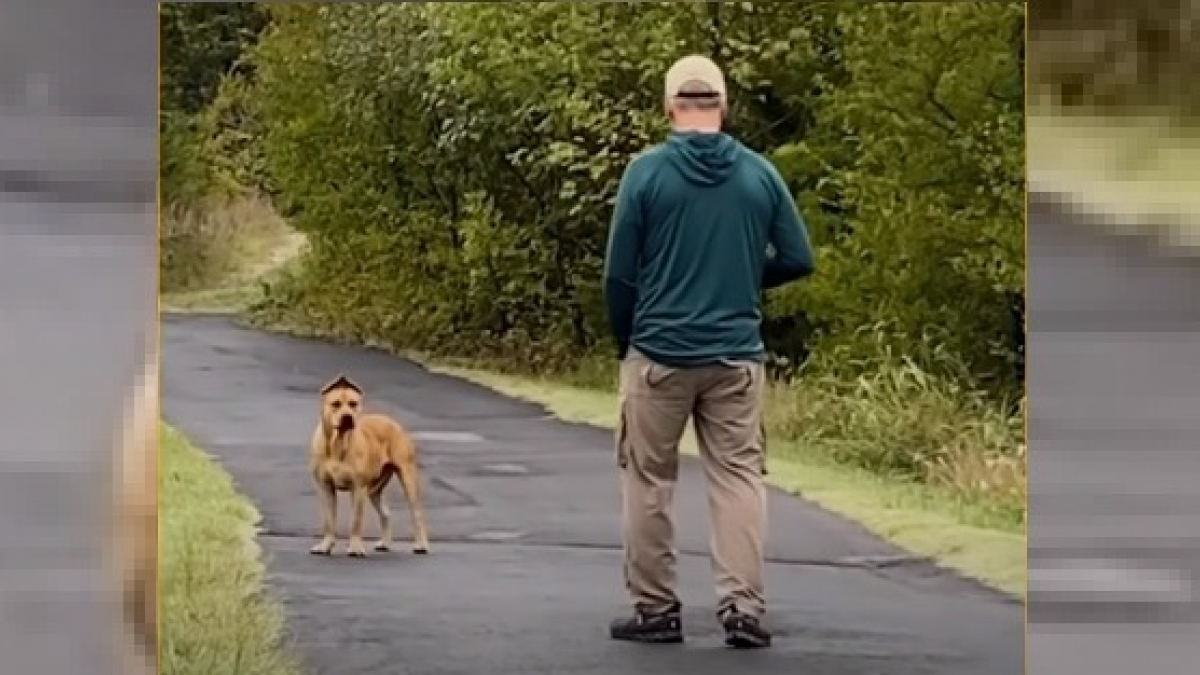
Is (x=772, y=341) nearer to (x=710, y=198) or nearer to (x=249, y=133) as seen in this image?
(x=710, y=198)

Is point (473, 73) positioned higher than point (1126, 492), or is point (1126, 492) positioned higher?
point (473, 73)

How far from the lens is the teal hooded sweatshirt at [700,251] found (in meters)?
3.94

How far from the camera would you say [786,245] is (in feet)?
13.0

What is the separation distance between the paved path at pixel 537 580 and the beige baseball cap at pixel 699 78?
639mm

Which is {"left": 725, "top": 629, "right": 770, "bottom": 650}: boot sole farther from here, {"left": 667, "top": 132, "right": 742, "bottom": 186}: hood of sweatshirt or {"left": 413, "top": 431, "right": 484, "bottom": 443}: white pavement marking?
{"left": 667, "top": 132, "right": 742, "bottom": 186}: hood of sweatshirt

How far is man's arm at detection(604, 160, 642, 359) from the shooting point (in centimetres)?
395

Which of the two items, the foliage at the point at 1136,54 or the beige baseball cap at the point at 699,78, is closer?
the foliage at the point at 1136,54

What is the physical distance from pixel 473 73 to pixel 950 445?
3.58 feet

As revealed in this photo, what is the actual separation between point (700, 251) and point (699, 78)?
31 cm

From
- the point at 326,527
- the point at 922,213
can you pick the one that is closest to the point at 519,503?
the point at 326,527

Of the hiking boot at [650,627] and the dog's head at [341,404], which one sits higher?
the dog's head at [341,404]

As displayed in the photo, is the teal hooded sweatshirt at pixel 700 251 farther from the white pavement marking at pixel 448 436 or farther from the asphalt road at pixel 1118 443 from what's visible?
the asphalt road at pixel 1118 443

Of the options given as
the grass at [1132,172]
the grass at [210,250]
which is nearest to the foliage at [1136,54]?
the grass at [1132,172]

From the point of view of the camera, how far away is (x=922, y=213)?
398cm
